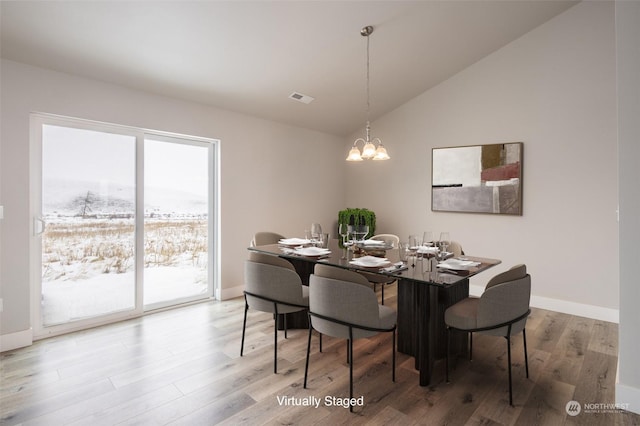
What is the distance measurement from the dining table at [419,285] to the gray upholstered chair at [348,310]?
10.7 inches

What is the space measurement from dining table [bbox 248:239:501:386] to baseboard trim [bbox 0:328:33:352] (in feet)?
6.94

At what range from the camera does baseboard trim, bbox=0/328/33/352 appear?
2.90m

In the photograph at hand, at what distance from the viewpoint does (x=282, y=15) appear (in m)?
3.03

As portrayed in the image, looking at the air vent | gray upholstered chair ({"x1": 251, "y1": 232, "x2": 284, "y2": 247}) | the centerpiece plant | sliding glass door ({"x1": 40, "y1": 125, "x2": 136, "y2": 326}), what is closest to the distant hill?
sliding glass door ({"x1": 40, "y1": 125, "x2": 136, "y2": 326})

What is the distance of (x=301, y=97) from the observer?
4.48 meters

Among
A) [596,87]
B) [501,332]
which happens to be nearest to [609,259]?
[596,87]

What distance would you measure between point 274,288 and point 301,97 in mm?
2788

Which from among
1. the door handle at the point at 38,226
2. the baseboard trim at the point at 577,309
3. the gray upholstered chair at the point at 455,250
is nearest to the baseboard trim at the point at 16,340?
the door handle at the point at 38,226

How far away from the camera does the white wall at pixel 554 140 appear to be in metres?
3.75

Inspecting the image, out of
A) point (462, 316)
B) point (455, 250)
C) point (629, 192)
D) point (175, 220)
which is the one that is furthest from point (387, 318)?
point (175, 220)

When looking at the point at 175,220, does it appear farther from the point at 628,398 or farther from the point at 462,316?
the point at 628,398

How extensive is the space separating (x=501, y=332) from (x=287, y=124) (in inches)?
156

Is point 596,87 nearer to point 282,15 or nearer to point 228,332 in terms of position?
point 282,15

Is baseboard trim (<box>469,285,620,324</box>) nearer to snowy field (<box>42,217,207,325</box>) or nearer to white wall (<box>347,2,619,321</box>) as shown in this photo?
white wall (<box>347,2,619,321</box>)
